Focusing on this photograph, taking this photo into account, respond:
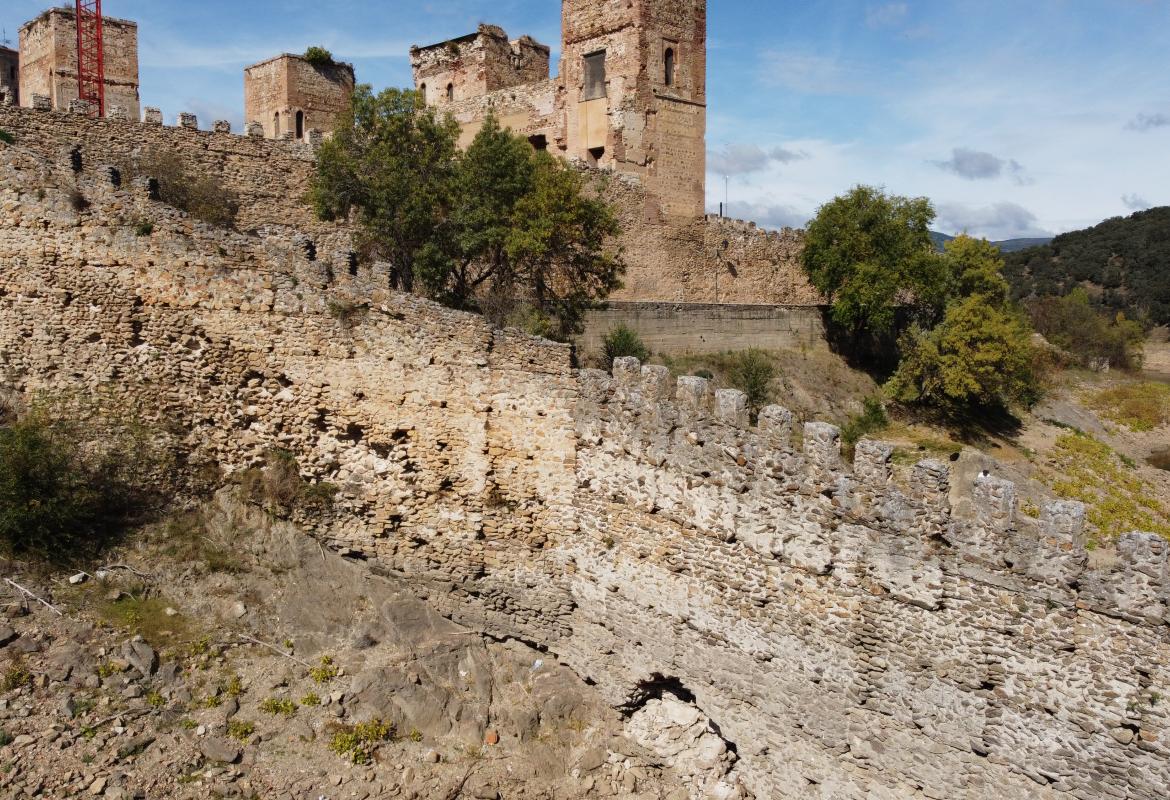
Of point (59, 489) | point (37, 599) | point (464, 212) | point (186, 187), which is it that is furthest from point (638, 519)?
point (186, 187)

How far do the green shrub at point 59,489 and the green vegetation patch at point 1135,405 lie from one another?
27.5 metres

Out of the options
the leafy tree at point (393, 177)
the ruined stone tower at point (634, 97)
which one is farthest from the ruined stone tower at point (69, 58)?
the leafy tree at point (393, 177)

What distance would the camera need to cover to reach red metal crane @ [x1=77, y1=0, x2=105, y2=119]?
27062 millimetres

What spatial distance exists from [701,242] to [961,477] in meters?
12.5

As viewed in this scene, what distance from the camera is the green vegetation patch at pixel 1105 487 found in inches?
716

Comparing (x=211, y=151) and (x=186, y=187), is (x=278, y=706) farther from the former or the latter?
(x=211, y=151)

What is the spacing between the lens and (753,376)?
78.0 feet

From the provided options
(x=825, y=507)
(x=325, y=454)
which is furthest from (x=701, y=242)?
(x=825, y=507)

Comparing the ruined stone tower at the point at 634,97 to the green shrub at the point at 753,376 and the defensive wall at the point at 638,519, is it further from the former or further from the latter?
the defensive wall at the point at 638,519

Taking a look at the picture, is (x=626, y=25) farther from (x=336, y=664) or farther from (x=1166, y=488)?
(x=336, y=664)

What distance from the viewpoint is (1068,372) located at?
34.9 metres

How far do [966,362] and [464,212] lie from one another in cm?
1558

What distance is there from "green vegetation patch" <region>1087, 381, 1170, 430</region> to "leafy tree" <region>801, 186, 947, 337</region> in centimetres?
644

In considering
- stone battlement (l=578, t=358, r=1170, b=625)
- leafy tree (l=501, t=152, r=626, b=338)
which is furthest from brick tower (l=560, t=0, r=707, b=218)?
stone battlement (l=578, t=358, r=1170, b=625)
